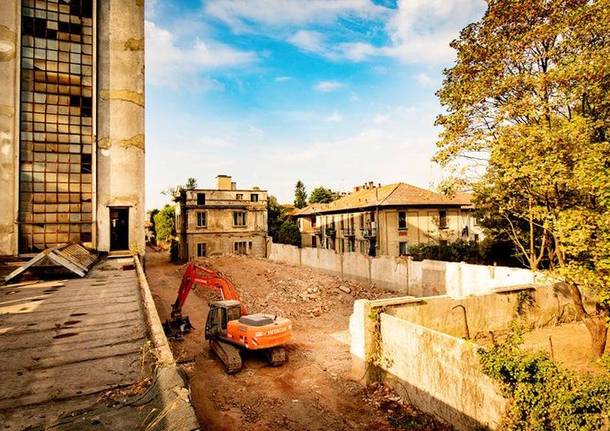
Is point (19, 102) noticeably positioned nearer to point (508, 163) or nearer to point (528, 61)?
point (508, 163)

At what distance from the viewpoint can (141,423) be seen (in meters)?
3.31

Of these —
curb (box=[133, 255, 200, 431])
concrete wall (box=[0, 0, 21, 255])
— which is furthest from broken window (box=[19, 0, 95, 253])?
curb (box=[133, 255, 200, 431])

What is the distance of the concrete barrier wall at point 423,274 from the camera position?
14.9 metres

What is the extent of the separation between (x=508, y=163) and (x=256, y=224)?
97.9 feet

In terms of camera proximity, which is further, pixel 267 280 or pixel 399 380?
pixel 267 280

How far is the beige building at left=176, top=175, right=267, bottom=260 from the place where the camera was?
115 feet

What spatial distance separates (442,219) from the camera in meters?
31.9

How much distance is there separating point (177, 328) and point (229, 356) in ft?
15.0

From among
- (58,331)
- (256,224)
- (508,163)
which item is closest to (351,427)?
(58,331)

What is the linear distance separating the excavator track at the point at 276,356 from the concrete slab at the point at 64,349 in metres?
4.60

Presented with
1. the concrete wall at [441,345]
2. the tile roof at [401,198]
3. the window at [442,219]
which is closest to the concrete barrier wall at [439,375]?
the concrete wall at [441,345]

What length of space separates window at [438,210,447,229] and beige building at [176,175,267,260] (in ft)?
60.2

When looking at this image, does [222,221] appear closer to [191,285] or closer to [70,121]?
[70,121]

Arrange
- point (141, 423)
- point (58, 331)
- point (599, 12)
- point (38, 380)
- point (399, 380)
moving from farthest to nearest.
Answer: point (599, 12) < point (399, 380) < point (58, 331) < point (38, 380) < point (141, 423)
